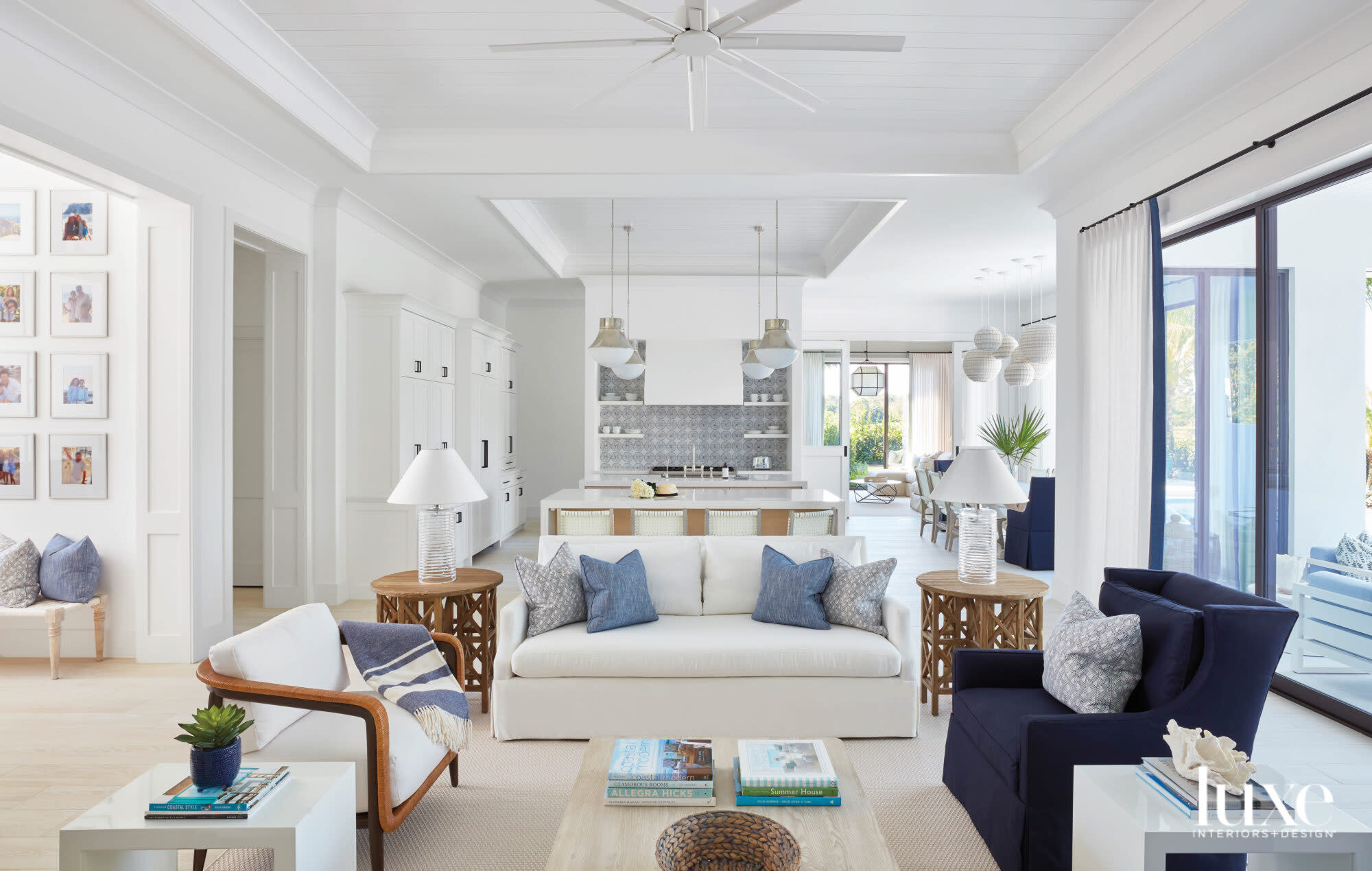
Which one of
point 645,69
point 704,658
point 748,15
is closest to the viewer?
point 748,15

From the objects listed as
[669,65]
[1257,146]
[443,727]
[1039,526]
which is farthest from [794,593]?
[1039,526]

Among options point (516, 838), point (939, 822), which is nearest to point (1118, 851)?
point (939, 822)

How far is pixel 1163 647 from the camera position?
2.44m

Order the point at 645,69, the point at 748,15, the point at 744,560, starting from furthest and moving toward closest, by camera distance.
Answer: the point at 744,560 → the point at 645,69 → the point at 748,15

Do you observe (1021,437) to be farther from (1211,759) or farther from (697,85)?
(1211,759)

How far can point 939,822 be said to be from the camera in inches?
109

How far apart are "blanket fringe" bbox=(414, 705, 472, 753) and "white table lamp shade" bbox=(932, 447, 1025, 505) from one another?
2.27 m

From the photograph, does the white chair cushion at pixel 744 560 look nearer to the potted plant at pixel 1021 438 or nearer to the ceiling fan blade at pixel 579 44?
Result: the ceiling fan blade at pixel 579 44

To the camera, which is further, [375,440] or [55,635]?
[375,440]

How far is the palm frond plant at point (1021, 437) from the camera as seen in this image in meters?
9.53

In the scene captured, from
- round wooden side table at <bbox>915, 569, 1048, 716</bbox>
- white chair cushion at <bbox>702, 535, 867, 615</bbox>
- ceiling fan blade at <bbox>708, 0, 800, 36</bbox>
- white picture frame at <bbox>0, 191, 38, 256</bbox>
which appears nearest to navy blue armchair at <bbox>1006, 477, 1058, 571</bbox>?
round wooden side table at <bbox>915, 569, 1048, 716</bbox>

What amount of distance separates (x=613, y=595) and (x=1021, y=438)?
7267mm

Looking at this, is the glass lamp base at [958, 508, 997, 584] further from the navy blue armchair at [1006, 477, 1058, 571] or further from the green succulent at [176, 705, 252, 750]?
the navy blue armchair at [1006, 477, 1058, 571]

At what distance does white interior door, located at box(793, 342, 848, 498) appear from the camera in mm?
10758
